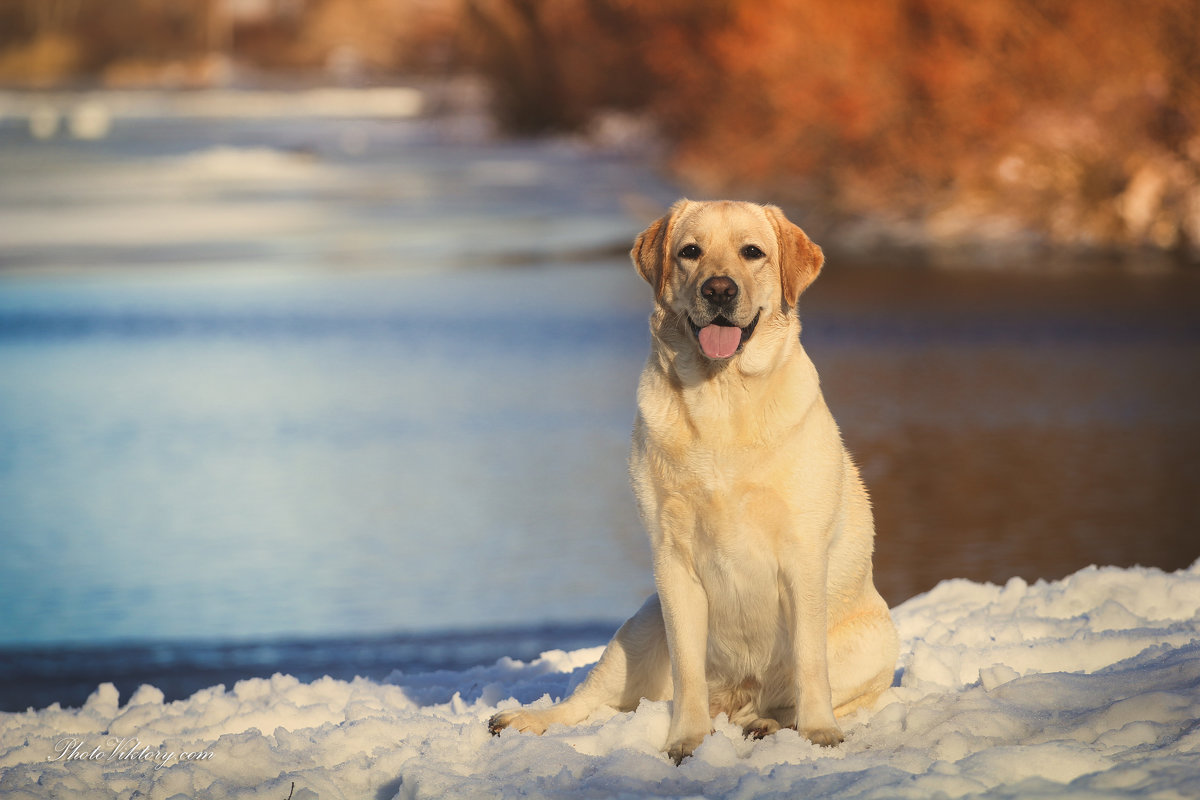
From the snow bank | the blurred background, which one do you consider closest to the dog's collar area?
the snow bank

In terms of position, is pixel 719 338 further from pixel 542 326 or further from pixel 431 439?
pixel 542 326

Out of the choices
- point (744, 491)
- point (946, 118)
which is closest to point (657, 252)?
point (744, 491)

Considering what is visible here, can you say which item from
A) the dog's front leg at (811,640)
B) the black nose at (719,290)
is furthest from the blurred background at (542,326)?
the black nose at (719,290)

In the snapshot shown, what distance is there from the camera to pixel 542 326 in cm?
1516

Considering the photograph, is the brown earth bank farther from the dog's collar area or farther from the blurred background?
the dog's collar area

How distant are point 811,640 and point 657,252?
1.18 meters

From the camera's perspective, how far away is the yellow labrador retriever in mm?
4211

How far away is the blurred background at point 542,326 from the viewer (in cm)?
778

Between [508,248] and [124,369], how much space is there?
855cm

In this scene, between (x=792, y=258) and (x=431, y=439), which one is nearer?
(x=792, y=258)

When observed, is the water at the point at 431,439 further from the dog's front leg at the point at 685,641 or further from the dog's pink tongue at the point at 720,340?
the dog's pink tongue at the point at 720,340

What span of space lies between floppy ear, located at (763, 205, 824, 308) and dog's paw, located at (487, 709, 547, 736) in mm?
1400

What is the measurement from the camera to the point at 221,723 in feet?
16.2

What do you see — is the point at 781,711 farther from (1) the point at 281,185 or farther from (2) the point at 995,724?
(1) the point at 281,185
